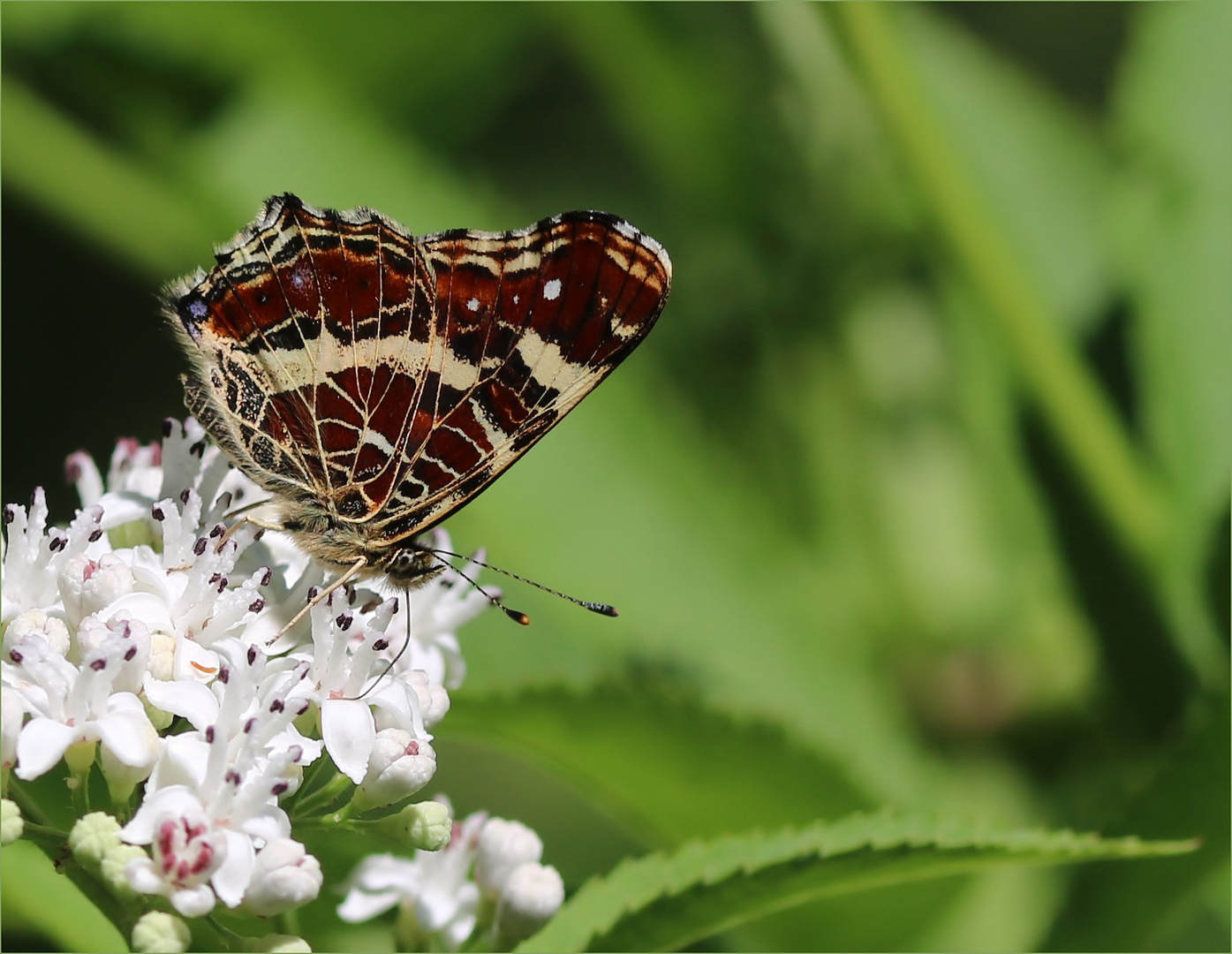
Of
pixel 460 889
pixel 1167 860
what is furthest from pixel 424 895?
pixel 1167 860

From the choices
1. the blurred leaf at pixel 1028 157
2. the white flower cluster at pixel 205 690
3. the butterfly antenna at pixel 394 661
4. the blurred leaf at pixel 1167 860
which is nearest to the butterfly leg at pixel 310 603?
the white flower cluster at pixel 205 690

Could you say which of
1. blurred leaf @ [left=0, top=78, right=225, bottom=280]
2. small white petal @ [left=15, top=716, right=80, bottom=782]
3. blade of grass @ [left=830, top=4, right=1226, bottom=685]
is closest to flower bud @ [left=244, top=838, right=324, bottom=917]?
small white petal @ [left=15, top=716, right=80, bottom=782]

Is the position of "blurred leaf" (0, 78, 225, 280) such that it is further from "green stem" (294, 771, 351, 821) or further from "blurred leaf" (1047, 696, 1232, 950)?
"blurred leaf" (1047, 696, 1232, 950)

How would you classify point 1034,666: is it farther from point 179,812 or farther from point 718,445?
point 179,812

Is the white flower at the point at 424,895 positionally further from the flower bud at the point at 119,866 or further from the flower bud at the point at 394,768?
the flower bud at the point at 119,866

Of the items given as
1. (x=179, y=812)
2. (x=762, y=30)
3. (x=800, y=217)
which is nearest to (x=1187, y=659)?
(x=800, y=217)
